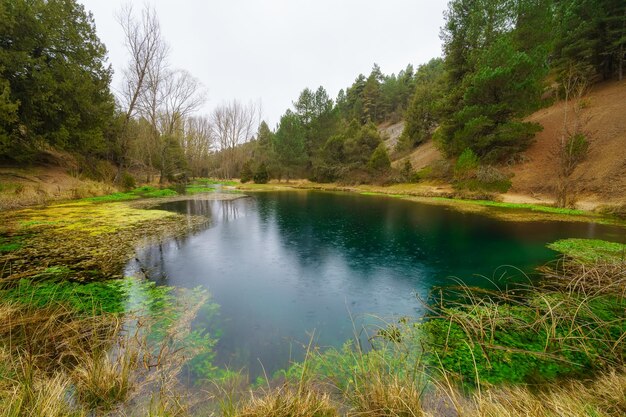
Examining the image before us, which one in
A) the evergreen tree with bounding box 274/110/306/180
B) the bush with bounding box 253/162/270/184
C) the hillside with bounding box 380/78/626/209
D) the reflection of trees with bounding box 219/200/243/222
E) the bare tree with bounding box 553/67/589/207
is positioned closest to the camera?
the reflection of trees with bounding box 219/200/243/222

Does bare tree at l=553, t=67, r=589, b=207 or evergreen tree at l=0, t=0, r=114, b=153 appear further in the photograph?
bare tree at l=553, t=67, r=589, b=207

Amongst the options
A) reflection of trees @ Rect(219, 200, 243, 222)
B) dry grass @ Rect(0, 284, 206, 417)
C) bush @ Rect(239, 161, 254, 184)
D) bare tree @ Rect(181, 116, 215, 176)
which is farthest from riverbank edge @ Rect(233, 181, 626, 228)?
bare tree @ Rect(181, 116, 215, 176)

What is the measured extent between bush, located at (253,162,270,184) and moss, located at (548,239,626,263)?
42.6 metres

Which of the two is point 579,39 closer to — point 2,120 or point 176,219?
point 176,219

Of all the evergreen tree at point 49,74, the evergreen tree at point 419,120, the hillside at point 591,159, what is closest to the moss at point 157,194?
the evergreen tree at point 49,74

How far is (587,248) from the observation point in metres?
8.71

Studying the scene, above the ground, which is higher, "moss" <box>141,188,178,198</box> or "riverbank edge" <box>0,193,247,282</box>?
"moss" <box>141,188,178,198</box>

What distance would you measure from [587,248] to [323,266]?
29.6 ft

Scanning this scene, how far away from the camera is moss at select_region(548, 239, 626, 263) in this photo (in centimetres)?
767

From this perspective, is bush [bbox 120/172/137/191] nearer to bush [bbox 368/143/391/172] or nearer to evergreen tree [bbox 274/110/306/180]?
evergreen tree [bbox 274/110/306/180]

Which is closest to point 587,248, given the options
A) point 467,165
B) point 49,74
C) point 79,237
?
point 79,237

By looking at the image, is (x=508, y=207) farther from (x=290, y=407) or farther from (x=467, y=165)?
(x=290, y=407)

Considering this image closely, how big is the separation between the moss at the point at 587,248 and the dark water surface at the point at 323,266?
532 millimetres

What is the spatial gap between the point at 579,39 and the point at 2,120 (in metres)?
49.8
